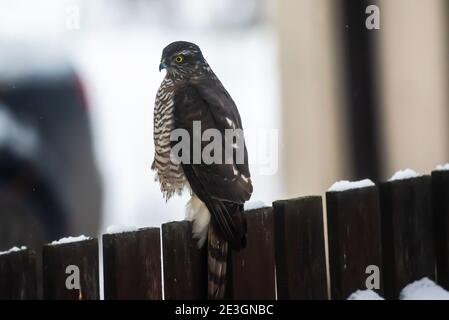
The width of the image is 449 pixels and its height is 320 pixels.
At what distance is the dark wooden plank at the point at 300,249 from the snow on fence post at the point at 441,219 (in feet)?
1.51

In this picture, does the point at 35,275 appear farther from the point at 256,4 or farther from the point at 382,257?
the point at 256,4

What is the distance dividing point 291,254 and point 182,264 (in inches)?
13.2

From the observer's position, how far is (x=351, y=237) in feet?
9.02

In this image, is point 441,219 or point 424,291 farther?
point 441,219

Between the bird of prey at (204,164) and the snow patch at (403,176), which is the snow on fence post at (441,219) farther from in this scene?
the bird of prey at (204,164)

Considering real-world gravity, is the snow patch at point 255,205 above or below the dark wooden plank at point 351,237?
above

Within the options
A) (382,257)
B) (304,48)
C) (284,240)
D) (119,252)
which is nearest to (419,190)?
(382,257)

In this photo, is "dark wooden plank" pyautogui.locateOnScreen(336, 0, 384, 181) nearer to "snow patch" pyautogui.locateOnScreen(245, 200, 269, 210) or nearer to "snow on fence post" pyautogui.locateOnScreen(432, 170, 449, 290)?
"snow on fence post" pyautogui.locateOnScreen(432, 170, 449, 290)

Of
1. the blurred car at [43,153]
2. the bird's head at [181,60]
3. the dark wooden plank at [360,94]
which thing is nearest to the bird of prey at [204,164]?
the bird's head at [181,60]

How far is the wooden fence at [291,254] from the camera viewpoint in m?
2.29

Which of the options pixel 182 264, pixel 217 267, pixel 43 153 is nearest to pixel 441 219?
pixel 217 267

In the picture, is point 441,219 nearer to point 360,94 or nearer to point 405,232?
point 405,232

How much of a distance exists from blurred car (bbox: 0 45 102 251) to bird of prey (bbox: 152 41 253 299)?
1487mm

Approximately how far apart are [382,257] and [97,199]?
8.49ft
